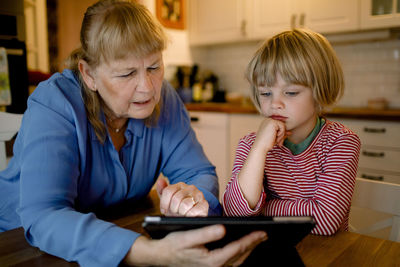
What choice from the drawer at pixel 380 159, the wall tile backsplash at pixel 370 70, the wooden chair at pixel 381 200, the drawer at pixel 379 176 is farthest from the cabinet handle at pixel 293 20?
the wooden chair at pixel 381 200

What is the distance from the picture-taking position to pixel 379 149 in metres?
2.38

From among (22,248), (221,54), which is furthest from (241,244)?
(221,54)

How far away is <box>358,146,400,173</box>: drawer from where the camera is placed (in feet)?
7.66

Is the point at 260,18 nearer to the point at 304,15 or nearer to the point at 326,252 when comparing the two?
the point at 304,15

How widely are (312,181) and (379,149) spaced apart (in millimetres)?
1613

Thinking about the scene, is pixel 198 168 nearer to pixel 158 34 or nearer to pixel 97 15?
pixel 158 34

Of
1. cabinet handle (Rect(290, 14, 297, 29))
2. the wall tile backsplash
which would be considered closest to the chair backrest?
the wall tile backsplash

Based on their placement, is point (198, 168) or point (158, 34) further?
point (198, 168)

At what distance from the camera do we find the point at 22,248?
2.58ft

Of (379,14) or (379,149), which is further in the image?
(379,14)

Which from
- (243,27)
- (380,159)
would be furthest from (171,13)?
(380,159)

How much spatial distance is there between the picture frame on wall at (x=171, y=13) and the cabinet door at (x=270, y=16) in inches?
32.2

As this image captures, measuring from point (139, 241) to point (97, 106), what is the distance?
19.5 inches

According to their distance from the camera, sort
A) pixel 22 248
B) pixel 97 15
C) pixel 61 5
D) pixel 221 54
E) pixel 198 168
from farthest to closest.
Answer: pixel 61 5 → pixel 221 54 → pixel 198 168 → pixel 97 15 → pixel 22 248
